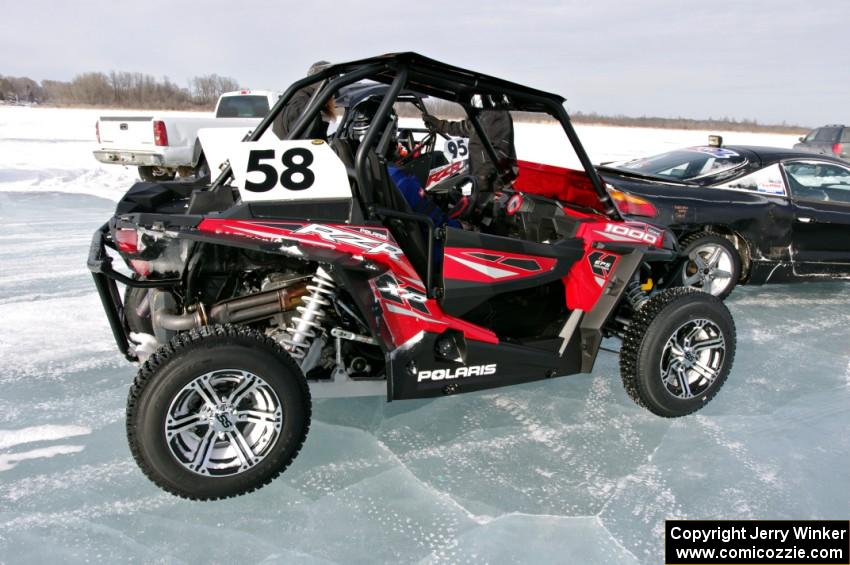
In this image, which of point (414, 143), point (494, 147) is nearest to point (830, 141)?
point (414, 143)

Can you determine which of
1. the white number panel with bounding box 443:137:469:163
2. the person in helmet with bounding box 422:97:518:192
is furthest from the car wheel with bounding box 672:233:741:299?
the white number panel with bounding box 443:137:469:163

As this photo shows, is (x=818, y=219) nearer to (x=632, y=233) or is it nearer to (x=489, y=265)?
(x=632, y=233)

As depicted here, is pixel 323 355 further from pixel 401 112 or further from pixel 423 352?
pixel 401 112

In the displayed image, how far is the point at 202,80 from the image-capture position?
56.2 m

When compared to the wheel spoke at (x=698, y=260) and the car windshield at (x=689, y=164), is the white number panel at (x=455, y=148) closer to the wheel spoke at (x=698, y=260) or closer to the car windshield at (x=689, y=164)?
the car windshield at (x=689, y=164)

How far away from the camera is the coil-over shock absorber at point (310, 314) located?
2.82m

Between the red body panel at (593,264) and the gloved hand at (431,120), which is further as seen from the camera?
the gloved hand at (431,120)

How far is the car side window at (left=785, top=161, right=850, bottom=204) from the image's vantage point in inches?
245

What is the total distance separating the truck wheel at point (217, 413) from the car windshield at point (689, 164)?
15.9 feet

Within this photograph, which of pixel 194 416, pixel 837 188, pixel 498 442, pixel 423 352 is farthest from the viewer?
pixel 837 188

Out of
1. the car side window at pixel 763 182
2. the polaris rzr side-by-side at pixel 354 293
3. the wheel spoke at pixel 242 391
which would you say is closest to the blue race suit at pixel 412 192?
the polaris rzr side-by-side at pixel 354 293

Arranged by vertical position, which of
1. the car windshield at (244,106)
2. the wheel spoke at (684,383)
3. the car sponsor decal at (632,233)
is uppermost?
the car windshield at (244,106)

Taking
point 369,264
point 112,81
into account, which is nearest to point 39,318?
point 369,264

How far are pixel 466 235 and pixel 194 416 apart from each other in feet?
4.75
